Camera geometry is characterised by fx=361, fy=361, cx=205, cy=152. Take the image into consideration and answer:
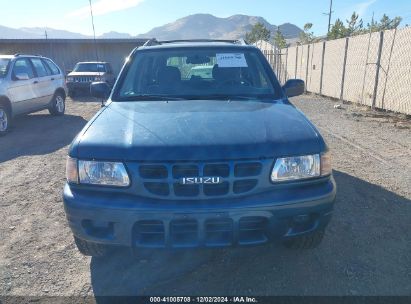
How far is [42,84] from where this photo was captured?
974 centimetres

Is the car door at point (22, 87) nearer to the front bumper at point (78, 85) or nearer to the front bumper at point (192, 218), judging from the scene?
the front bumper at point (78, 85)

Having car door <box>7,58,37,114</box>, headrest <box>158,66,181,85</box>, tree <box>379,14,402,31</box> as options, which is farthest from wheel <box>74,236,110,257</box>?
tree <box>379,14,402,31</box>

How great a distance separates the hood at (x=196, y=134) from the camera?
92.5 inches

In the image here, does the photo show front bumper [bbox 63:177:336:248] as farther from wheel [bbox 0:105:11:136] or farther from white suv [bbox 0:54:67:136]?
white suv [bbox 0:54:67:136]

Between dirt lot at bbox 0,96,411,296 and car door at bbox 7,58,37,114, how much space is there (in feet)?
12.9

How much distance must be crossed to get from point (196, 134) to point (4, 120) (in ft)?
24.0

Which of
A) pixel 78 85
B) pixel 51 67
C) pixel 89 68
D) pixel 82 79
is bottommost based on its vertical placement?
pixel 78 85

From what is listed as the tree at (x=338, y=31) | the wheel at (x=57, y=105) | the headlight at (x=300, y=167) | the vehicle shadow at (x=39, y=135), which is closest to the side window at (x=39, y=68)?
the wheel at (x=57, y=105)

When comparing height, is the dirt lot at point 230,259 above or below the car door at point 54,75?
below

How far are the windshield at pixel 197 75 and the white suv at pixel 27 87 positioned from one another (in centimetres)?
563

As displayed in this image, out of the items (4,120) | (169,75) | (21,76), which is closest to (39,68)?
(21,76)

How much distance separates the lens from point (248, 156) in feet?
7.68

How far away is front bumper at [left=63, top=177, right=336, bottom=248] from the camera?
2295 millimetres

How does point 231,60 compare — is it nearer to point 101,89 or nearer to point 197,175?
point 101,89
